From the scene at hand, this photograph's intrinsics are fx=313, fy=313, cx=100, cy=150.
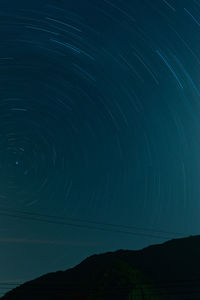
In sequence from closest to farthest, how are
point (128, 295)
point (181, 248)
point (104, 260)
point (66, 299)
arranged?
point (128, 295), point (66, 299), point (181, 248), point (104, 260)

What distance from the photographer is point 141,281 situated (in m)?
51.6

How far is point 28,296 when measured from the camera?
7119 cm

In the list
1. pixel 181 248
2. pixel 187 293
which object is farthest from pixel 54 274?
pixel 187 293

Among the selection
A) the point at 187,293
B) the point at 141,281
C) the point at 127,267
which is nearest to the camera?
the point at 187,293

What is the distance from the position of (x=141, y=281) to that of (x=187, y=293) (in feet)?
37.5

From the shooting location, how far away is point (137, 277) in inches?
2132

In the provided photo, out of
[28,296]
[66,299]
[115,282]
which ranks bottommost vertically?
[28,296]

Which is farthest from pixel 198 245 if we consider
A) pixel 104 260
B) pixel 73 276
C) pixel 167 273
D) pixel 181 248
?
pixel 73 276

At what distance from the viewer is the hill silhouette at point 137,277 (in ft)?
150

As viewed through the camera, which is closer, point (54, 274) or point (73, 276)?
point (73, 276)

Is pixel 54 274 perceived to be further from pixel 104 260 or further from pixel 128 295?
pixel 128 295

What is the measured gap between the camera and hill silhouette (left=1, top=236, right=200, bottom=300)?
4565cm

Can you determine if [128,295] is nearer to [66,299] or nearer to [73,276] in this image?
[66,299]

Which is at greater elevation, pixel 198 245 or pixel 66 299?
pixel 198 245
